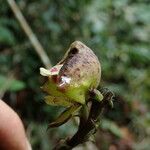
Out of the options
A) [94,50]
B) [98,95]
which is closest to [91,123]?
[98,95]

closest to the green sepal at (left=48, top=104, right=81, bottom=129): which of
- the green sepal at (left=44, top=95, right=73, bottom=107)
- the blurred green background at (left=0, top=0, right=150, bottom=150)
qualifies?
the green sepal at (left=44, top=95, right=73, bottom=107)

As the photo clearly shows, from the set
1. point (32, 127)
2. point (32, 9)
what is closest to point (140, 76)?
point (32, 9)

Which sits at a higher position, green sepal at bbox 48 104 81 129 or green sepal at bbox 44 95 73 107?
green sepal at bbox 44 95 73 107

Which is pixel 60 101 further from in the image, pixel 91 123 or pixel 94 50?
pixel 94 50

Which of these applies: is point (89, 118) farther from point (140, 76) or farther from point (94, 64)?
point (140, 76)

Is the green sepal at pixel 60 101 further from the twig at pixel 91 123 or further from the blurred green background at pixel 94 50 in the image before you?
the blurred green background at pixel 94 50

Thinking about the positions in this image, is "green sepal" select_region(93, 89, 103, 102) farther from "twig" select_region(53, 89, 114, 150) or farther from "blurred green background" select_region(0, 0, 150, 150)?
"blurred green background" select_region(0, 0, 150, 150)
